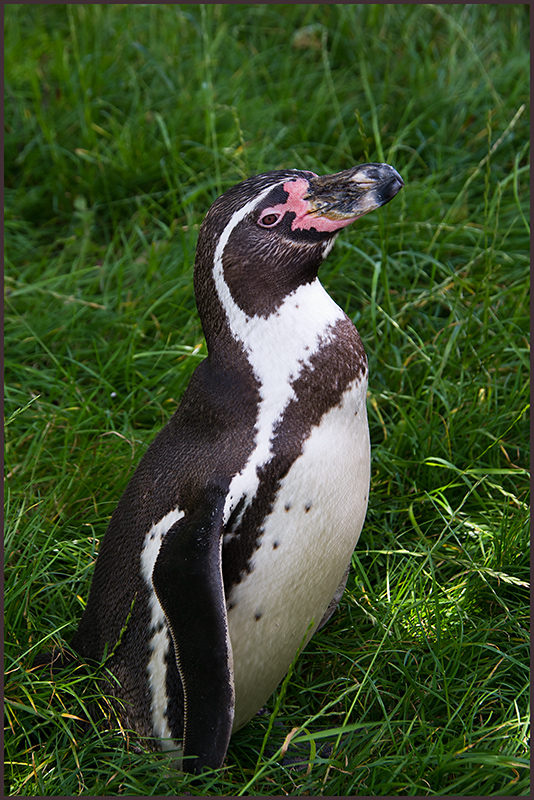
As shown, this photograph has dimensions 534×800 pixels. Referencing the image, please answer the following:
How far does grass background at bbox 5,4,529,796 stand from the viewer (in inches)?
87.0

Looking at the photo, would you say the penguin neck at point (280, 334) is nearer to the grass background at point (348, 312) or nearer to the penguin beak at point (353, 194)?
the penguin beak at point (353, 194)

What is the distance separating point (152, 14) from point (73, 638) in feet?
12.4

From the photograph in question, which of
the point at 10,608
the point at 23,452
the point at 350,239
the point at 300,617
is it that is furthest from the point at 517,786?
the point at 350,239

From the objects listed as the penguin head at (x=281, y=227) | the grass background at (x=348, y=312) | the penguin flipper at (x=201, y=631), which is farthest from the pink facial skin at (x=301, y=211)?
the grass background at (x=348, y=312)

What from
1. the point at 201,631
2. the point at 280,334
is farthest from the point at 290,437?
the point at 201,631

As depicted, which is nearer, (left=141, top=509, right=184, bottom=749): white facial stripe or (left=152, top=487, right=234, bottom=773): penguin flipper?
(left=152, top=487, right=234, bottom=773): penguin flipper

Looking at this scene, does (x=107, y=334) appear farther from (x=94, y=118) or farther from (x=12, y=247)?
(x=94, y=118)

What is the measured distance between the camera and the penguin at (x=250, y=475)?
1934mm

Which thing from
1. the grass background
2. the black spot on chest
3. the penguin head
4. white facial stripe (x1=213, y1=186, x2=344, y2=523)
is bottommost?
the grass background

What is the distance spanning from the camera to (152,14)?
16.2 ft

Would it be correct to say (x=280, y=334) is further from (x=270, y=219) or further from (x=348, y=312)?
(x=348, y=312)

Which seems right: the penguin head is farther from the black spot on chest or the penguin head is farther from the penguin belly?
the penguin belly

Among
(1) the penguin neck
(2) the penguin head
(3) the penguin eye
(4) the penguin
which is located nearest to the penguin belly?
(4) the penguin

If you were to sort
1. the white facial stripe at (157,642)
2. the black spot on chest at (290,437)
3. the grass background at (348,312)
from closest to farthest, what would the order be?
the black spot on chest at (290,437), the white facial stripe at (157,642), the grass background at (348,312)
